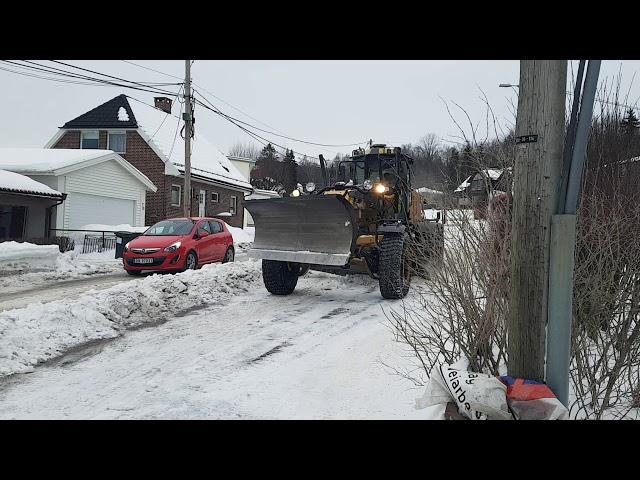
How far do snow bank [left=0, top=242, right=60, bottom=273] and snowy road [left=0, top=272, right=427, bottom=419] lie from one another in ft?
26.3

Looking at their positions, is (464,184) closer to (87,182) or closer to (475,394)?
(475,394)

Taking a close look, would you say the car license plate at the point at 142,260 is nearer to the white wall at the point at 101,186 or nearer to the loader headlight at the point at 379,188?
the loader headlight at the point at 379,188

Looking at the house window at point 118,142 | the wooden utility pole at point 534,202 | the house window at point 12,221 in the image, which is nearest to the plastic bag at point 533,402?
the wooden utility pole at point 534,202

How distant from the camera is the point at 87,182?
21516mm

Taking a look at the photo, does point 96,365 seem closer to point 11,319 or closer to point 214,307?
point 11,319

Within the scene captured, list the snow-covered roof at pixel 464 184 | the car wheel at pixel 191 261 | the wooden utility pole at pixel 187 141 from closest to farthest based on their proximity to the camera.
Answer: the snow-covered roof at pixel 464 184
the car wheel at pixel 191 261
the wooden utility pole at pixel 187 141

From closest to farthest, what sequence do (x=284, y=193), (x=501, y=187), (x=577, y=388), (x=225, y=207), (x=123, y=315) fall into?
(x=577, y=388) < (x=501, y=187) < (x=123, y=315) < (x=284, y=193) < (x=225, y=207)

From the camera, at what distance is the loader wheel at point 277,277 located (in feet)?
32.0

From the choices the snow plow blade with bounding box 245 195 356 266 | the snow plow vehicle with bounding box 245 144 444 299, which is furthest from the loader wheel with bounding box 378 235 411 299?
the snow plow blade with bounding box 245 195 356 266

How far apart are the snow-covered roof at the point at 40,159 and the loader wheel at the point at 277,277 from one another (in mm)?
13777

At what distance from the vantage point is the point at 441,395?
283cm

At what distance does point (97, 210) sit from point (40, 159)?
2966 millimetres
